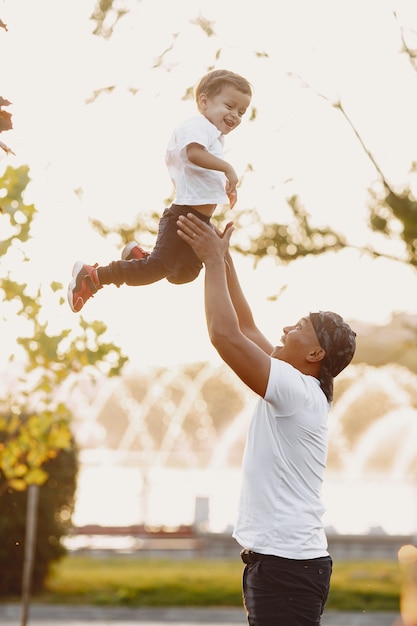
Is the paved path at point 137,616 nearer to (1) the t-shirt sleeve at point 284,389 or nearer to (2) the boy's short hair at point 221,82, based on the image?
(1) the t-shirt sleeve at point 284,389

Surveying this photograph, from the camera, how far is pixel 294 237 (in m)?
11.5

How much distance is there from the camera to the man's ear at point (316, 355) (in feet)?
14.5

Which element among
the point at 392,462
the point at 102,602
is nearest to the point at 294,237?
the point at 102,602

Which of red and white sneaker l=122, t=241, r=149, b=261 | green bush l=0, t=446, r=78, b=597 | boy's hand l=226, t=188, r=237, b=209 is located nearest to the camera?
boy's hand l=226, t=188, r=237, b=209

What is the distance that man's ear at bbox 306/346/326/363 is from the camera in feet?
14.5

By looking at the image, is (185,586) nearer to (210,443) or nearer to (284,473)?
(284,473)

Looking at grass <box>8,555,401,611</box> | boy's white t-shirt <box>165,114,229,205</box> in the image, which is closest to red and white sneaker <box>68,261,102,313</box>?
boy's white t-shirt <box>165,114,229,205</box>

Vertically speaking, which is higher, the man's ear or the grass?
the man's ear

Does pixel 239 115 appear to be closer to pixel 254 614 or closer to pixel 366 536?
pixel 254 614

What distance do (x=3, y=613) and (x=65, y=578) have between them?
5.55 feet

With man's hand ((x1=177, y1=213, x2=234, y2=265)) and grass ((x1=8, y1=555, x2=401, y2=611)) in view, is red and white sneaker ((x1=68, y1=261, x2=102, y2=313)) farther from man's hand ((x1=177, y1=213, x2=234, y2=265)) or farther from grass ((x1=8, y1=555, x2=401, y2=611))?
grass ((x1=8, y1=555, x2=401, y2=611))

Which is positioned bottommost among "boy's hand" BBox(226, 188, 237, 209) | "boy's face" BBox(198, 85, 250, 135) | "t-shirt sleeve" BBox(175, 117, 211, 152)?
"boy's hand" BBox(226, 188, 237, 209)

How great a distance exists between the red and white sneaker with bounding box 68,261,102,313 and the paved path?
31.2 ft

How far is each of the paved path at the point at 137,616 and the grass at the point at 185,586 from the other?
0.27 metres
